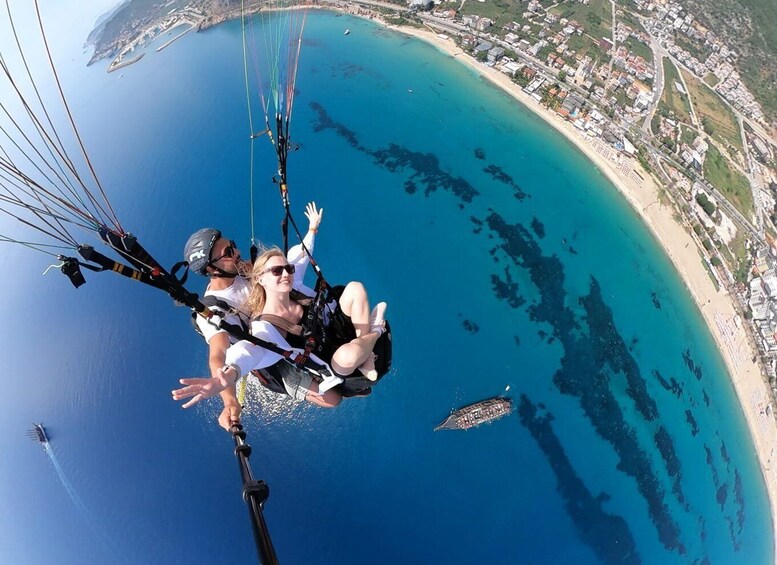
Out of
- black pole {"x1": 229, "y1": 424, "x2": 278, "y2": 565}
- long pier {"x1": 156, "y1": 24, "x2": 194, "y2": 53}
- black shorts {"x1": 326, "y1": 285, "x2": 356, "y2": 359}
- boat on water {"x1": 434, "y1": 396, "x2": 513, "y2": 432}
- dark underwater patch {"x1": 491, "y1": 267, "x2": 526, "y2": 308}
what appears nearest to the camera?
black pole {"x1": 229, "y1": 424, "x2": 278, "y2": 565}

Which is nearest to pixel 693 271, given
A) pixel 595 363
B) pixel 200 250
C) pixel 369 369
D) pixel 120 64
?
pixel 595 363

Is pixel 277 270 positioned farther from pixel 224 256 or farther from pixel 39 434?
pixel 39 434

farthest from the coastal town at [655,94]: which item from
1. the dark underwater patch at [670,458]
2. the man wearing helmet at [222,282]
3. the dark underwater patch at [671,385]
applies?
the man wearing helmet at [222,282]

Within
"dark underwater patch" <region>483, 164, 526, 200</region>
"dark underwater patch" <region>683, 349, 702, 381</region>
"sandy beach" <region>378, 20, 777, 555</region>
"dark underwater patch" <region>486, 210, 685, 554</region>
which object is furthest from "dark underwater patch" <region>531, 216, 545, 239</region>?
"dark underwater patch" <region>683, 349, 702, 381</region>

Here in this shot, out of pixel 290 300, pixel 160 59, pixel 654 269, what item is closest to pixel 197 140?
pixel 160 59

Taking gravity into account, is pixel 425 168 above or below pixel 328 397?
above

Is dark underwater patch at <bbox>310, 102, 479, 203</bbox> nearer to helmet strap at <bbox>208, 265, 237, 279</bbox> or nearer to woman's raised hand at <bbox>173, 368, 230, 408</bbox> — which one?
helmet strap at <bbox>208, 265, 237, 279</bbox>

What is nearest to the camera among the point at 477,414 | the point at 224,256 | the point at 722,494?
the point at 224,256
